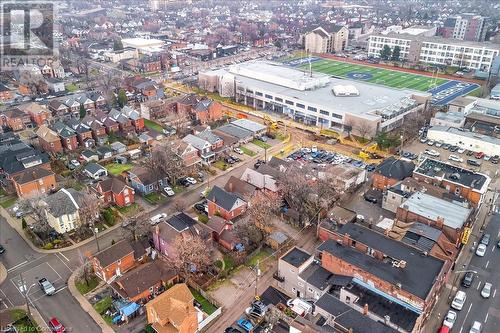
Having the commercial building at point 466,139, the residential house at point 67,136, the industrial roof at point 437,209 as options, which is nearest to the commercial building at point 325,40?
the commercial building at point 466,139

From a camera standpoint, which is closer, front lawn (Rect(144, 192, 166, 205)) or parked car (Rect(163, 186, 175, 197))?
front lawn (Rect(144, 192, 166, 205))

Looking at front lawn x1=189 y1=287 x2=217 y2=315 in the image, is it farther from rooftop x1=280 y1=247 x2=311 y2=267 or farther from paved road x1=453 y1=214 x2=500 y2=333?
paved road x1=453 y1=214 x2=500 y2=333

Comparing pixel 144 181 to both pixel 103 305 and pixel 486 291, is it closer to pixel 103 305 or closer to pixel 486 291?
pixel 103 305

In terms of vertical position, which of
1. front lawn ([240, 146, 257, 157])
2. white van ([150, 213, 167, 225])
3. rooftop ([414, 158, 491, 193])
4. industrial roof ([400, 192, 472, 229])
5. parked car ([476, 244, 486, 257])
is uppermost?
rooftop ([414, 158, 491, 193])

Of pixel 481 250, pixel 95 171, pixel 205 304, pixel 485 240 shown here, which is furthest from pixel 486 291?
pixel 95 171

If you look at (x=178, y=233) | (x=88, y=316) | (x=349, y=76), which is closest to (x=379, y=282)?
(x=178, y=233)

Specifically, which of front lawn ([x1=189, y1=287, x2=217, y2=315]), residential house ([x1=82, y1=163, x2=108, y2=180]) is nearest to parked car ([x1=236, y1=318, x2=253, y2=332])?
front lawn ([x1=189, y1=287, x2=217, y2=315])

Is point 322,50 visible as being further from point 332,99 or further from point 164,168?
point 164,168
